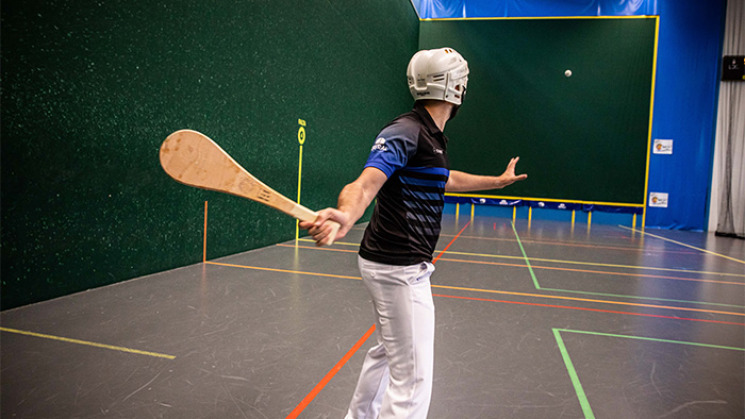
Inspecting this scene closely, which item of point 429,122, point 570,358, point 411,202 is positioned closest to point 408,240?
point 411,202

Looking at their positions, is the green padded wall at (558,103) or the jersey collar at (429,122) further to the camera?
the green padded wall at (558,103)

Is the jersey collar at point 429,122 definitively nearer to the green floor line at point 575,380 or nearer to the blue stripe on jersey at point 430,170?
the blue stripe on jersey at point 430,170

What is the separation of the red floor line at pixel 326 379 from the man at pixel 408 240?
33 cm

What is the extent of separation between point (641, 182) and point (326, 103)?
863 cm

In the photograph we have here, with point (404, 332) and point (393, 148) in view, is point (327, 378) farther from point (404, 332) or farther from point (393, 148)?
point (393, 148)

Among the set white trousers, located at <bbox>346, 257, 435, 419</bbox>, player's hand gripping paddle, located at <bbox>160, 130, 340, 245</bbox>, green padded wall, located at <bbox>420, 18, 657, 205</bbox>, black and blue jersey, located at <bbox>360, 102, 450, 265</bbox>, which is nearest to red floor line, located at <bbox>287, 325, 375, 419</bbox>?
white trousers, located at <bbox>346, 257, 435, 419</bbox>

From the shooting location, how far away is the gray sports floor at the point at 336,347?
1732 mm

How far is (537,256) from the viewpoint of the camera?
5430 millimetres

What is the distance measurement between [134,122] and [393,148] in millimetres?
2663

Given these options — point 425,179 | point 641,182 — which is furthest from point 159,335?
point 641,182

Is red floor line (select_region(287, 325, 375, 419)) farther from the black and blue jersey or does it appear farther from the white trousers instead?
the black and blue jersey

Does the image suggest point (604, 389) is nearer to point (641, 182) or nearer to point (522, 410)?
point (522, 410)

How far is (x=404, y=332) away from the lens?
126cm

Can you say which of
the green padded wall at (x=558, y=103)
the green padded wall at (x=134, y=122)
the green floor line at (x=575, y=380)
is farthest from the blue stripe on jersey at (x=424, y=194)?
the green padded wall at (x=558, y=103)
